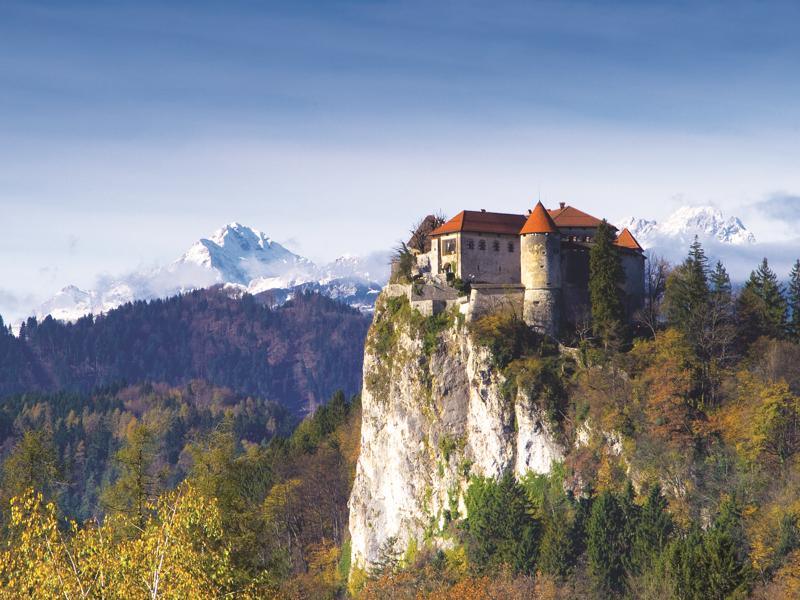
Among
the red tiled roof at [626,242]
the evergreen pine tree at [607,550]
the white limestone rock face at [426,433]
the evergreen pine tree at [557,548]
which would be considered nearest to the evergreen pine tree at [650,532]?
the evergreen pine tree at [607,550]

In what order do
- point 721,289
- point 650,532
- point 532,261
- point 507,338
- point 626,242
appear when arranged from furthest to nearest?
point 626,242, point 721,289, point 507,338, point 532,261, point 650,532

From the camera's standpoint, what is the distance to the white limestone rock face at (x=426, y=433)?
86.3m

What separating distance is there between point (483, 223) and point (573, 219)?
744 cm

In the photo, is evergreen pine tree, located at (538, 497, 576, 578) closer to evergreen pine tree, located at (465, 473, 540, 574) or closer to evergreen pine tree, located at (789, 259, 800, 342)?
evergreen pine tree, located at (465, 473, 540, 574)

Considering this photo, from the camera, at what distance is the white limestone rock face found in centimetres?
8631

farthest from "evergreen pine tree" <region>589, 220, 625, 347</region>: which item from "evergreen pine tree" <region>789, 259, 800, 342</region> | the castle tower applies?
"evergreen pine tree" <region>789, 259, 800, 342</region>

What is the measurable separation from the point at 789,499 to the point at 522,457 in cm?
2244

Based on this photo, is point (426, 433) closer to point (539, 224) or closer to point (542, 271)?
point (542, 271)

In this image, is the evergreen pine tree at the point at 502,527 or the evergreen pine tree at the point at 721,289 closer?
the evergreen pine tree at the point at 502,527

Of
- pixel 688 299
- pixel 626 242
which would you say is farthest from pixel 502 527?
pixel 626 242

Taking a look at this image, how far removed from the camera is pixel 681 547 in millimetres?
64500

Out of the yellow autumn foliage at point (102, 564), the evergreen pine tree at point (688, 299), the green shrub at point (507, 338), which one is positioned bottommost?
the yellow autumn foliage at point (102, 564)

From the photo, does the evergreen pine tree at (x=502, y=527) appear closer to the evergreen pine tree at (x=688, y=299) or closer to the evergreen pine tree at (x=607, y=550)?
the evergreen pine tree at (x=607, y=550)

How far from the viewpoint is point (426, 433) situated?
3691 inches
